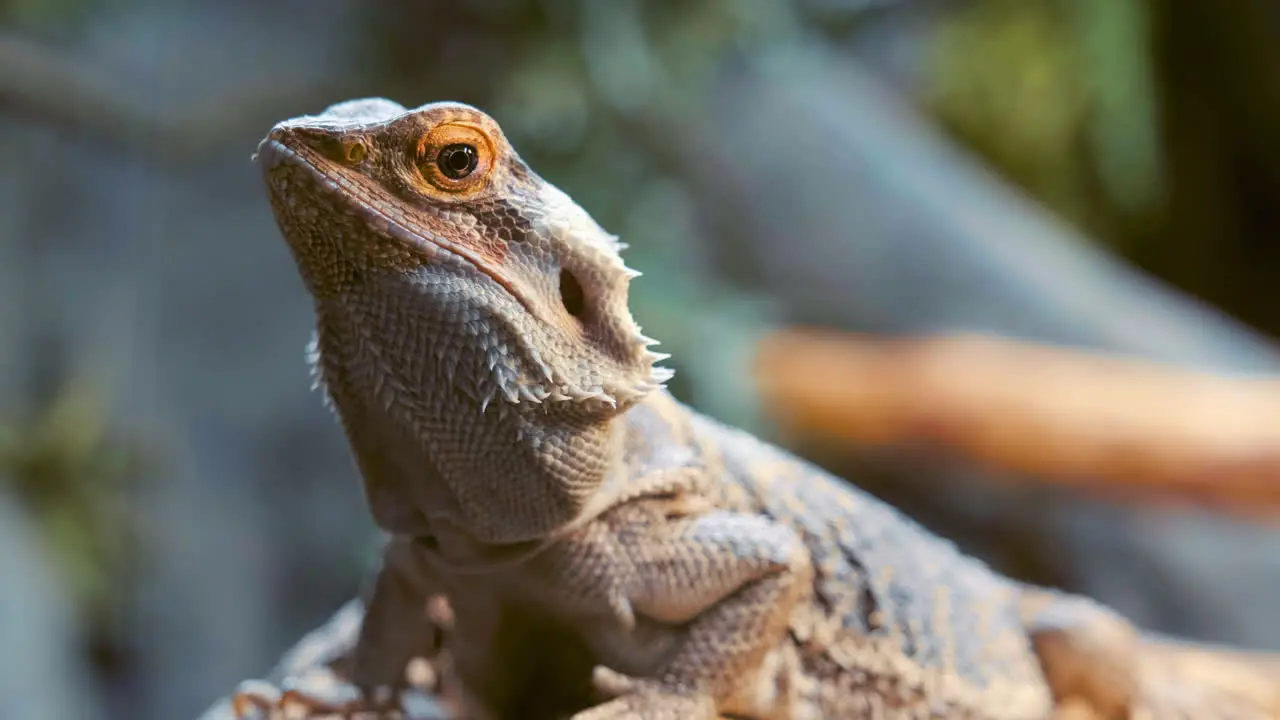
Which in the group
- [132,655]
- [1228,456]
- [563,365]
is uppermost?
[1228,456]

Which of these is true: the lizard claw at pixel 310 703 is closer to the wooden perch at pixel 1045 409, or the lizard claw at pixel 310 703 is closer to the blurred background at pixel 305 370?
the blurred background at pixel 305 370

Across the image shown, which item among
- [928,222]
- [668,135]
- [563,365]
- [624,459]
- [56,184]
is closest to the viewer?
[563,365]

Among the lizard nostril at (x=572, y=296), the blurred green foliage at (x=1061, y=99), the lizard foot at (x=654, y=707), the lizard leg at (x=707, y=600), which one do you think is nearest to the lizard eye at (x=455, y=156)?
the lizard nostril at (x=572, y=296)

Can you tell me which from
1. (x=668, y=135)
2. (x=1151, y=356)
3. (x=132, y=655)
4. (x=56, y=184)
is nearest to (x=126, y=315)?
(x=56, y=184)

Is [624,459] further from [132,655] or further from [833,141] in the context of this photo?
[833,141]

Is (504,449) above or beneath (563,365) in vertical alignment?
beneath
